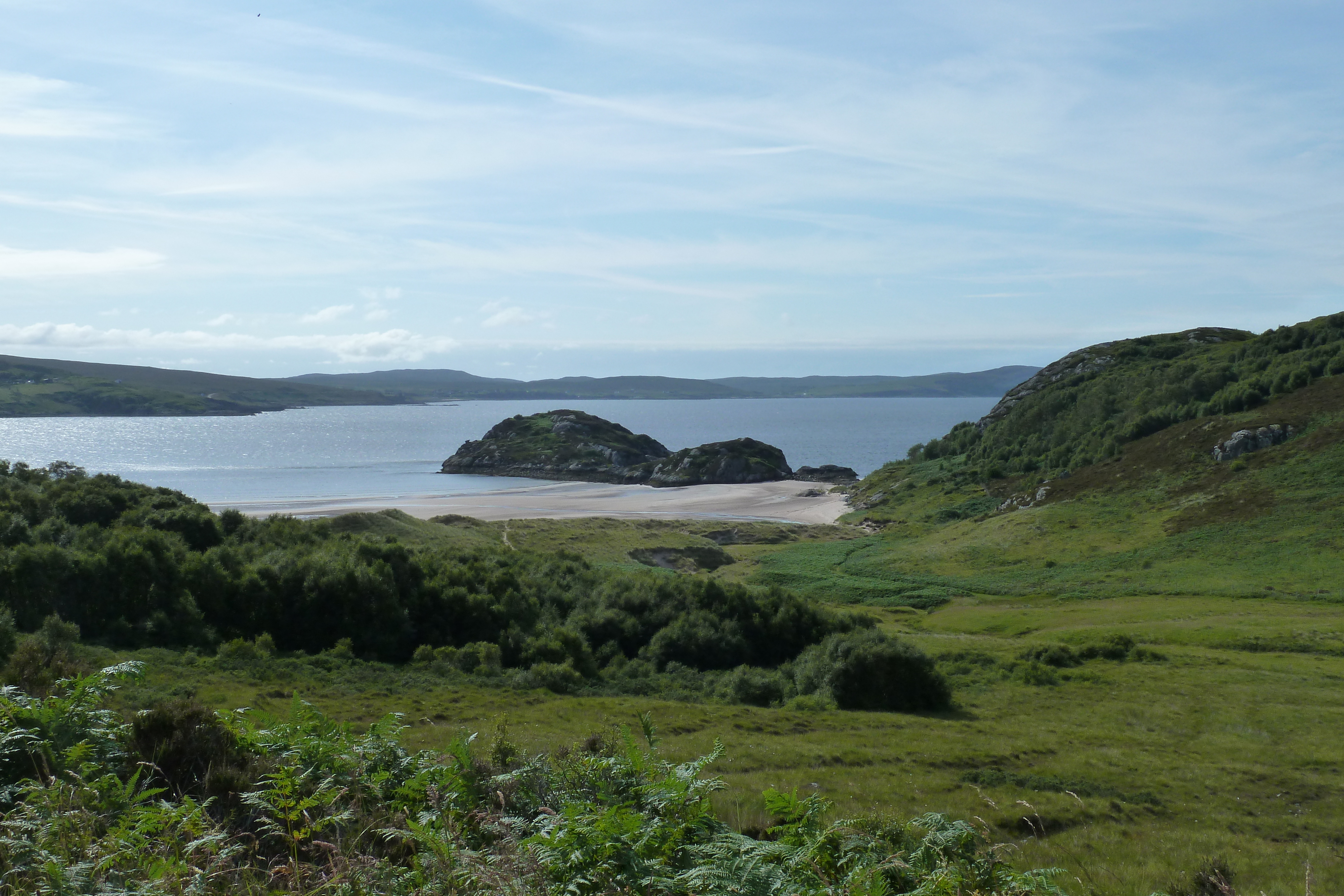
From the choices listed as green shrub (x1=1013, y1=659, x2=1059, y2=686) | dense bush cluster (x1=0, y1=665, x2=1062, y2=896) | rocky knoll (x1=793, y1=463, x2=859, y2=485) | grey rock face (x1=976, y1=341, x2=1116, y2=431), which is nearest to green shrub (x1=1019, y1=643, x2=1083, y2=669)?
green shrub (x1=1013, y1=659, x2=1059, y2=686)

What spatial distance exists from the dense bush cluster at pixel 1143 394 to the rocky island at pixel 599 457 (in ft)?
A: 89.3

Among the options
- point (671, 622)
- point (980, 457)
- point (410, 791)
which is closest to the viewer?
point (410, 791)

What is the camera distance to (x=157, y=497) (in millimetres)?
34938

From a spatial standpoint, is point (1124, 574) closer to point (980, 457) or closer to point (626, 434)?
point (980, 457)

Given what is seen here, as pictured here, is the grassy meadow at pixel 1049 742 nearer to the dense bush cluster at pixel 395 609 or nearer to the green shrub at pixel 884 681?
the green shrub at pixel 884 681

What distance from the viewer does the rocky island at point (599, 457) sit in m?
128

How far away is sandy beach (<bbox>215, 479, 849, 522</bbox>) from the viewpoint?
88.6m

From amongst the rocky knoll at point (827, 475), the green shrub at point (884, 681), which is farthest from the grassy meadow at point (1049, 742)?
the rocky knoll at point (827, 475)

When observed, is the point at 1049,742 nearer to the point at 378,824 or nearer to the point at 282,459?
the point at 378,824

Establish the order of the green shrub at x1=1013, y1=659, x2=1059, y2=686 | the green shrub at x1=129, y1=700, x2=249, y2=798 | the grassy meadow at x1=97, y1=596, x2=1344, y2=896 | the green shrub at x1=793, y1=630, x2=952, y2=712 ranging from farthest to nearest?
the green shrub at x1=1013, y1=659, x2=1059, y2=686
the green shrub at x1=793, y1=630, x2=952, y2=712
the grassy meadow at x1=97, y1=596, x2=1344, y2=896
the green shrub at x1=129, y1=700, x2=249, y2=798

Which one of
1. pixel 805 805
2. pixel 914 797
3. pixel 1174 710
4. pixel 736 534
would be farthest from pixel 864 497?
pixel 805 805

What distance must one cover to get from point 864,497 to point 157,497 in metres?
79.7

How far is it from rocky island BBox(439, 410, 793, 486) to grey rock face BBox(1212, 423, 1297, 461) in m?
68.0

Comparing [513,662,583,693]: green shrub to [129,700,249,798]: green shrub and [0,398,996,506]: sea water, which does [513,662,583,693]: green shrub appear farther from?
[0,398,996,506]: sea water
